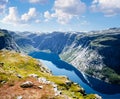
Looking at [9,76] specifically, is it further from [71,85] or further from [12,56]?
[12,56]

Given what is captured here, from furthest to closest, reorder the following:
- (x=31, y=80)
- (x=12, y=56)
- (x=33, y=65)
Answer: (x=12, y=56)
(x=33, y=65)
(x=31, y=80)

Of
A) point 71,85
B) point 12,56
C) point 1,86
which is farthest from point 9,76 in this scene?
point 12,56

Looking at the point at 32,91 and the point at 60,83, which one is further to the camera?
the point at 60,83

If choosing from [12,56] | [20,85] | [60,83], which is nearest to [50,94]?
[20,85]

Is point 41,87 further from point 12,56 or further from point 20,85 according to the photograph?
point 12,56

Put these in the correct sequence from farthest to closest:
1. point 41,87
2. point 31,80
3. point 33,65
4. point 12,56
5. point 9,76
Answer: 1. point 12,56
2. point 33,65
3. point 9,76
4. point 31,80
5. point 41,87

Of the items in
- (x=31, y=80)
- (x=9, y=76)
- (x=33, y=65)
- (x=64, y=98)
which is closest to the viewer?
(x=64, y=98)

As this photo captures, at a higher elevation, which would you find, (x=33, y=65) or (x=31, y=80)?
(x=31, y=80)

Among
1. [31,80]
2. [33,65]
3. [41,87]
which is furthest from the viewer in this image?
[33,65]

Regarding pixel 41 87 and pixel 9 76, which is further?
pixel 9 76
